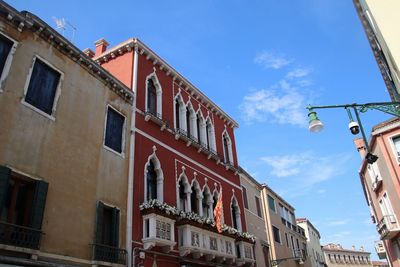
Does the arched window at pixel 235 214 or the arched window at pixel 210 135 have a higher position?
the arched window at pixel 210 135

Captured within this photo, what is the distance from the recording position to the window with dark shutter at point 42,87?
34.0ft

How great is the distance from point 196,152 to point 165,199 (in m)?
4.23

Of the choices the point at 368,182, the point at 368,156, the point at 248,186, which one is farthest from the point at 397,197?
the point at 368,156

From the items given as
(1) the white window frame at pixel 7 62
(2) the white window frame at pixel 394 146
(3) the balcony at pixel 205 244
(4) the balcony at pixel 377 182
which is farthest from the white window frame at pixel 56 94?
(4) the balcony at pixel 377 182

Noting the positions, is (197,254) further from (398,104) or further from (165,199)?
(398,104)

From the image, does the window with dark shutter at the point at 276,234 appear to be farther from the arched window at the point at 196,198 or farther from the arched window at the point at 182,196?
the arched window at the point at 182,196

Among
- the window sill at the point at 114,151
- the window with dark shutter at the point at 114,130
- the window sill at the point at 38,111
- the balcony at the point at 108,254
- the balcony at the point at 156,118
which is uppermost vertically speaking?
the balcony at the point at 156,118

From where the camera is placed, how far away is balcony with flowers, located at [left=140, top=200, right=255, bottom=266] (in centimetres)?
1264

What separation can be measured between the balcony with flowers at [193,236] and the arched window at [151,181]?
1056 mm

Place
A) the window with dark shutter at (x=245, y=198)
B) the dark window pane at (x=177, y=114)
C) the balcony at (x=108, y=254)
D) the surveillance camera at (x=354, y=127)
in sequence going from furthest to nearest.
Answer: the window with dark shutter at (x=245, y=198)
the dark window pane at (x=177, y=114)
the balcony at (x=108, y=254)
the surveillance camera at (x=354, y=127)

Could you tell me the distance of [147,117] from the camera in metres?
15.0

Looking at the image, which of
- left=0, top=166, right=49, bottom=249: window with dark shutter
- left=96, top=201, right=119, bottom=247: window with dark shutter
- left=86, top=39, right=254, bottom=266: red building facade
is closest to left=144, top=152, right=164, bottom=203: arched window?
left=86, top=39, right=254, bottom=266: red building facade

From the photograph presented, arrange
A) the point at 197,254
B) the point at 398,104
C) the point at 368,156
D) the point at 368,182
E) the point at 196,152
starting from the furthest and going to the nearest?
the point at 368,182
the point at 196,152
the point at 197,254
the point at 368,156
the point at 398,104

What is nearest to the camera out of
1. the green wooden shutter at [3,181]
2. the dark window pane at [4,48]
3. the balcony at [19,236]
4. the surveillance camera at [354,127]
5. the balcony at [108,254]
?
the balcony at [19,236]
